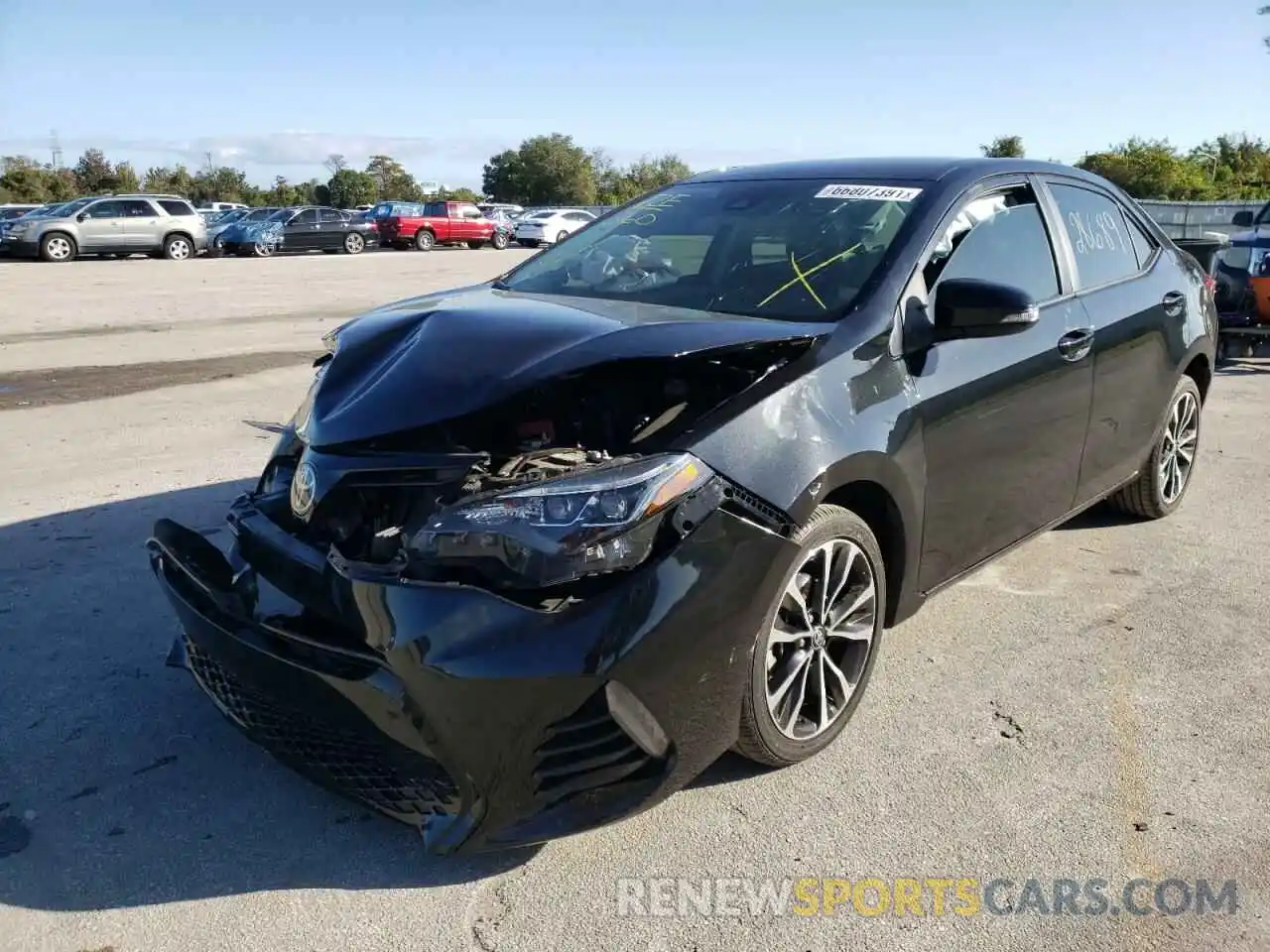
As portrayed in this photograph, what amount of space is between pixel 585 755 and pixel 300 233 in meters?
34.0

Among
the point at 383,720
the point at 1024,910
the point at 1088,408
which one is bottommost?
the point at 1024,910

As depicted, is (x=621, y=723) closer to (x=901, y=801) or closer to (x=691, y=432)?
(x=691, y=432)

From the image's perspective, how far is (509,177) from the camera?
89688mm

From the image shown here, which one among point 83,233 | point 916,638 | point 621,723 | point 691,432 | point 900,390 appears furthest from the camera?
point 83,233

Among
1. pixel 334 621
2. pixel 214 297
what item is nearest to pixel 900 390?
pixel 334 621

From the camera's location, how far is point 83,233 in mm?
27688

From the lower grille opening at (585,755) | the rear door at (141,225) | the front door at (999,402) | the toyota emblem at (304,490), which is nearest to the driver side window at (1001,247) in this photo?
the front door at (999,402)

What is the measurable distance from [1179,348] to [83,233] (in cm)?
2884

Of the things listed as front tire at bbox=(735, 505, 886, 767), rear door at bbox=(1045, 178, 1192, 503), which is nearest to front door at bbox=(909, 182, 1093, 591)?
rear door at bbox=(1045, 178, 1192, 503)

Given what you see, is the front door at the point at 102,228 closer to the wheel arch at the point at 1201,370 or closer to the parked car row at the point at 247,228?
the parked car row at the point at 247,228

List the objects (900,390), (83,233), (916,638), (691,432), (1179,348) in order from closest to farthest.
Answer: (691,432) → (900,390) → (916,638) → (1179,348) → (83,233)

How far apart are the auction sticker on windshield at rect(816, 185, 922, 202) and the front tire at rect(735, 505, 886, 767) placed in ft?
4.22

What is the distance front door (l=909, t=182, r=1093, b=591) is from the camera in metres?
3.45

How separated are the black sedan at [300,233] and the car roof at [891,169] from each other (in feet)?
99.8
